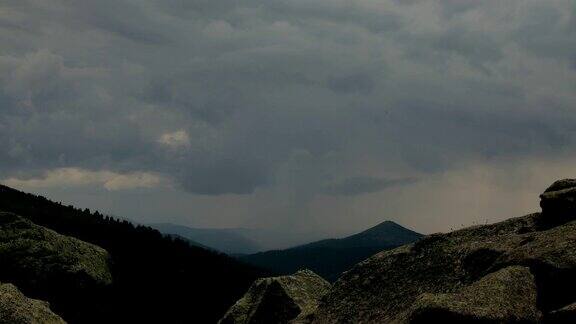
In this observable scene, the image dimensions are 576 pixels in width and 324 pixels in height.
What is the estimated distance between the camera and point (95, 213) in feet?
385

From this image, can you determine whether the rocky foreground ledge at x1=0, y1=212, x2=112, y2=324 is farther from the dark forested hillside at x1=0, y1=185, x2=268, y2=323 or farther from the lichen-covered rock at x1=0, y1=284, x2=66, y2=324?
the lichen-covered rock at x1=0, y1=284, x2=66, y2=324

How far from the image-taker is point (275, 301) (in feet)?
85.8

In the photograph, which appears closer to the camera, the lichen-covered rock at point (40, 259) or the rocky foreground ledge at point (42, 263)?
the rocky foreground ledge at point (42, 263)

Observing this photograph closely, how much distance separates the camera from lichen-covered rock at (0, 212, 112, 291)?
38250mm

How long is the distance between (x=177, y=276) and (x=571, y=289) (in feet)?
213

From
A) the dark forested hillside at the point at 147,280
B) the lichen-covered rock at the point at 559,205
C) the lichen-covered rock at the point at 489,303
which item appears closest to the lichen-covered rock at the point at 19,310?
the lichen-covered rock at the point at 489,303

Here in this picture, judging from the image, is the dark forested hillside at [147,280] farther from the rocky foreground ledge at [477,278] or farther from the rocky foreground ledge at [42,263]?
the rocky foreground ledge at [477,278]

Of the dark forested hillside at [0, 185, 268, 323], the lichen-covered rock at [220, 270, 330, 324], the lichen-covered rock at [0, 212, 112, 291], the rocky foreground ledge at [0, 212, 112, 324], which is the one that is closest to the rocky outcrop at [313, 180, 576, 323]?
the lichen-covered rock at [220, 270, 330, 324]

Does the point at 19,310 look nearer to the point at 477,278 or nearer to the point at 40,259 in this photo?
the point at 477,278

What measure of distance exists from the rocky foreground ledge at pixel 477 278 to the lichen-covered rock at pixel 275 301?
3637 mm

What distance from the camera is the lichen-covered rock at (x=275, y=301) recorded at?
2567cm

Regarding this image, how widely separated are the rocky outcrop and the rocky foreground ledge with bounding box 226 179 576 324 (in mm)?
24

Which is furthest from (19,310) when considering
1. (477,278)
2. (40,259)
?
(40,259)

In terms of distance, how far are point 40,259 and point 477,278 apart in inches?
1264
